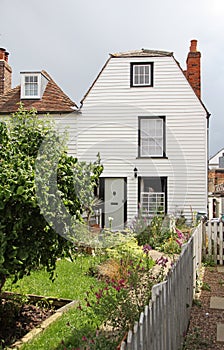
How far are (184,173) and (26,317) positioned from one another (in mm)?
13112

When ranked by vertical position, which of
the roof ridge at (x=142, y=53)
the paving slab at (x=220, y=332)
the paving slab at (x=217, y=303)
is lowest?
the paving slab at (x=217, y=303)

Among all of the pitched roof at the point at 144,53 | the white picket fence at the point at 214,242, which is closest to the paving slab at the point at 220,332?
the white picket fence at the point at 214,242

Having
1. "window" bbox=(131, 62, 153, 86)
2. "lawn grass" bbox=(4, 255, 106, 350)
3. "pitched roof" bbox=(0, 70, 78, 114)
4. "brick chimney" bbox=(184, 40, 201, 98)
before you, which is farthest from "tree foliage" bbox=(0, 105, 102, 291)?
"brick chimney" bbox=(184, 40, 201, 98)

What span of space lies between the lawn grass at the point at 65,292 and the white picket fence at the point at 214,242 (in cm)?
361

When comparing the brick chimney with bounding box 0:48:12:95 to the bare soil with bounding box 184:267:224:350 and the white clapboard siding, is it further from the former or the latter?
the bare soil with bounding box 184:267:224:350

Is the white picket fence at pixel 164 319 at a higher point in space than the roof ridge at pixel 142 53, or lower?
lower

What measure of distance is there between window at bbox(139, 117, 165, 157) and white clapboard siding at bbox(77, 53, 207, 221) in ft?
0.73

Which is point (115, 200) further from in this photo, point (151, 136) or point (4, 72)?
point (4, 72)

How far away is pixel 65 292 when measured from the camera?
6.82m

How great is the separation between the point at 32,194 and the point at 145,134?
1410 centimetres

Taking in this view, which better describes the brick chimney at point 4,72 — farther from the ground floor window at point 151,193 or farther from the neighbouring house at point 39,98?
the ground floor window at point 151,193

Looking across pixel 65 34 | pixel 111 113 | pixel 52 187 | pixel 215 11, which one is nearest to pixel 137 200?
pixel 111 113

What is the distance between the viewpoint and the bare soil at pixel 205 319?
5.29 meters

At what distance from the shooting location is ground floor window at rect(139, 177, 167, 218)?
58.7ft
